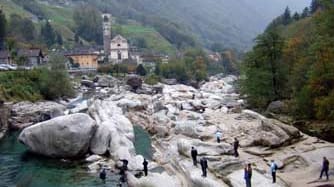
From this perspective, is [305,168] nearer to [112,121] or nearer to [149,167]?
[149,167]

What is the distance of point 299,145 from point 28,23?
542 ft

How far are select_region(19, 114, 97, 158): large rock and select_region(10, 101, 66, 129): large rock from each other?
816 inches

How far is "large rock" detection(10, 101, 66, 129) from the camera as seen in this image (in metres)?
71.6

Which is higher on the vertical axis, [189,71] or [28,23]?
[28,23]

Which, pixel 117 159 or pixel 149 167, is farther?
pixel 117 159

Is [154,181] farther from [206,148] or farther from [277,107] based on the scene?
[277,107]

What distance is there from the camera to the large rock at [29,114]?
7162 centimetres

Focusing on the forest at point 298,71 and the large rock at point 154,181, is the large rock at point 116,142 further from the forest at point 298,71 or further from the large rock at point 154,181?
the forest at point 298,71

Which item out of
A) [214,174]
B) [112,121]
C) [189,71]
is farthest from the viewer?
[189,71]

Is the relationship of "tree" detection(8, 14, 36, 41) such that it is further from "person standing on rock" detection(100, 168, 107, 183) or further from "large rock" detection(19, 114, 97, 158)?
"person standing on rock" detection(100, 168, 107, 183)

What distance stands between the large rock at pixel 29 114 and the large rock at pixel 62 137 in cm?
2072

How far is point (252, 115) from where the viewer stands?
6706cm

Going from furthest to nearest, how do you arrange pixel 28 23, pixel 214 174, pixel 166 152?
pixel 28 23 < pixel 166 152 < pixel 214 174

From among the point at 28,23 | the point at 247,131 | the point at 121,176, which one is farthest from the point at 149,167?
the point at 28,23
